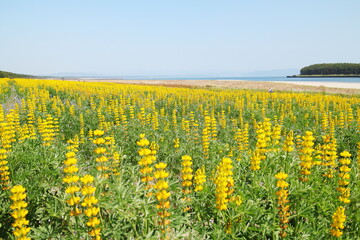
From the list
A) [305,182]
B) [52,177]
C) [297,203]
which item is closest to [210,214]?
[297,203]

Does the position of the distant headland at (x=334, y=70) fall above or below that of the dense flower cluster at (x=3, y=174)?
above

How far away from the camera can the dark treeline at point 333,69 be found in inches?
4663

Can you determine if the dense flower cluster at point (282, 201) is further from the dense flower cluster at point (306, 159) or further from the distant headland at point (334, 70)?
the distant headland at point (334, 70)

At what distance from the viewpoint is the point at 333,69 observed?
127062mm

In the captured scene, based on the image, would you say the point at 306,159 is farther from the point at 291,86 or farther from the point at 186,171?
the point at 291,86

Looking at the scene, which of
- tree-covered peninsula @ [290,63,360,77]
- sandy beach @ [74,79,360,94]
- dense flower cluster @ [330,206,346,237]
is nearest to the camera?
dense flower cluster @ [330,206,346,237]

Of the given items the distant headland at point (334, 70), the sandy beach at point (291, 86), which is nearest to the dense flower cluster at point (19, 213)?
the sandy beach at point (291, 86)

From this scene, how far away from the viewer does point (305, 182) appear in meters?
3.38

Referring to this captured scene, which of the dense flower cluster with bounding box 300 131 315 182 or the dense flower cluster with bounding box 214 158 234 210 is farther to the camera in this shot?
the dense flower cluster with bounding box 300 131 315 182

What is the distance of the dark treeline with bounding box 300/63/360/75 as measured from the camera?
118m

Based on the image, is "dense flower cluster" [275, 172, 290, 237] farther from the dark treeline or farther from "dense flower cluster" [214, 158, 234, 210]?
the dark treeline

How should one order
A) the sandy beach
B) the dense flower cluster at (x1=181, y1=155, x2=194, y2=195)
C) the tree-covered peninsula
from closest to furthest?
the dense flower cluster at (x1=181, y1=155, x2=194, y2=195) → the sandy beach → the tree-covered peninsula

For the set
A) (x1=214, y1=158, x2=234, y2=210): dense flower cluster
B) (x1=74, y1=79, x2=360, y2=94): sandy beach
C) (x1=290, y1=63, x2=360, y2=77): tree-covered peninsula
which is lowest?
(x1=214, y1=158, x2=234, y2=210): dense flower cluster

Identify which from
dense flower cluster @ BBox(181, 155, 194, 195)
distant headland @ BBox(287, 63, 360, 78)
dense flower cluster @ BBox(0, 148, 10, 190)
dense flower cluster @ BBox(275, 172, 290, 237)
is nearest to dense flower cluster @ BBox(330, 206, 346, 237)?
dense flower cluster @ BBox(275, 172, 290, 237)
